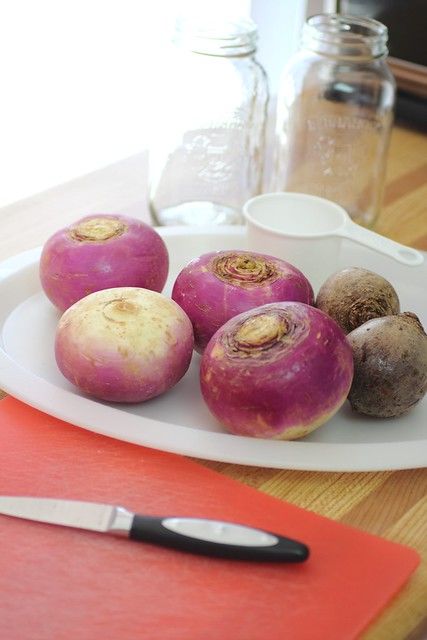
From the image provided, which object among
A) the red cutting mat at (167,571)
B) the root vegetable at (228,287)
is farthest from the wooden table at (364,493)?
the root vegetable at (228,287)

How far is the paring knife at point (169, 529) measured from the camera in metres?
0.61

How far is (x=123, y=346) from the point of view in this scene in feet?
2.42

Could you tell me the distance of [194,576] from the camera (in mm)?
604

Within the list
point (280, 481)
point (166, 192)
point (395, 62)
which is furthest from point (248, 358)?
point (395, 62)

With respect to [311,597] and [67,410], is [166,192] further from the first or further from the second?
[311,597]

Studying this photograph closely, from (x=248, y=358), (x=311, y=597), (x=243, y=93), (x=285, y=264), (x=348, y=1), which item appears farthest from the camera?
(x=348, y=1)

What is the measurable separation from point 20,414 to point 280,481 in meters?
0.22

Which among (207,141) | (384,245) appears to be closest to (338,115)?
(207,141)

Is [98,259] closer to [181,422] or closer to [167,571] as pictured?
[181,422]

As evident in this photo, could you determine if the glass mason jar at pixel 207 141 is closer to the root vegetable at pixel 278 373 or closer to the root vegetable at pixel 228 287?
the root vegetable at pixel 228 287

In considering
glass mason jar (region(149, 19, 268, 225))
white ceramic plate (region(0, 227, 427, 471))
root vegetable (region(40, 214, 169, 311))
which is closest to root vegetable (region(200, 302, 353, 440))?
white ceramic plate (region(0, 227, 427, 471))

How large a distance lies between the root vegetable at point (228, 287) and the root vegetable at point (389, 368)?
85 millimetres

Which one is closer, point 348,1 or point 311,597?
point 311,597

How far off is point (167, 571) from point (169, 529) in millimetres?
28
